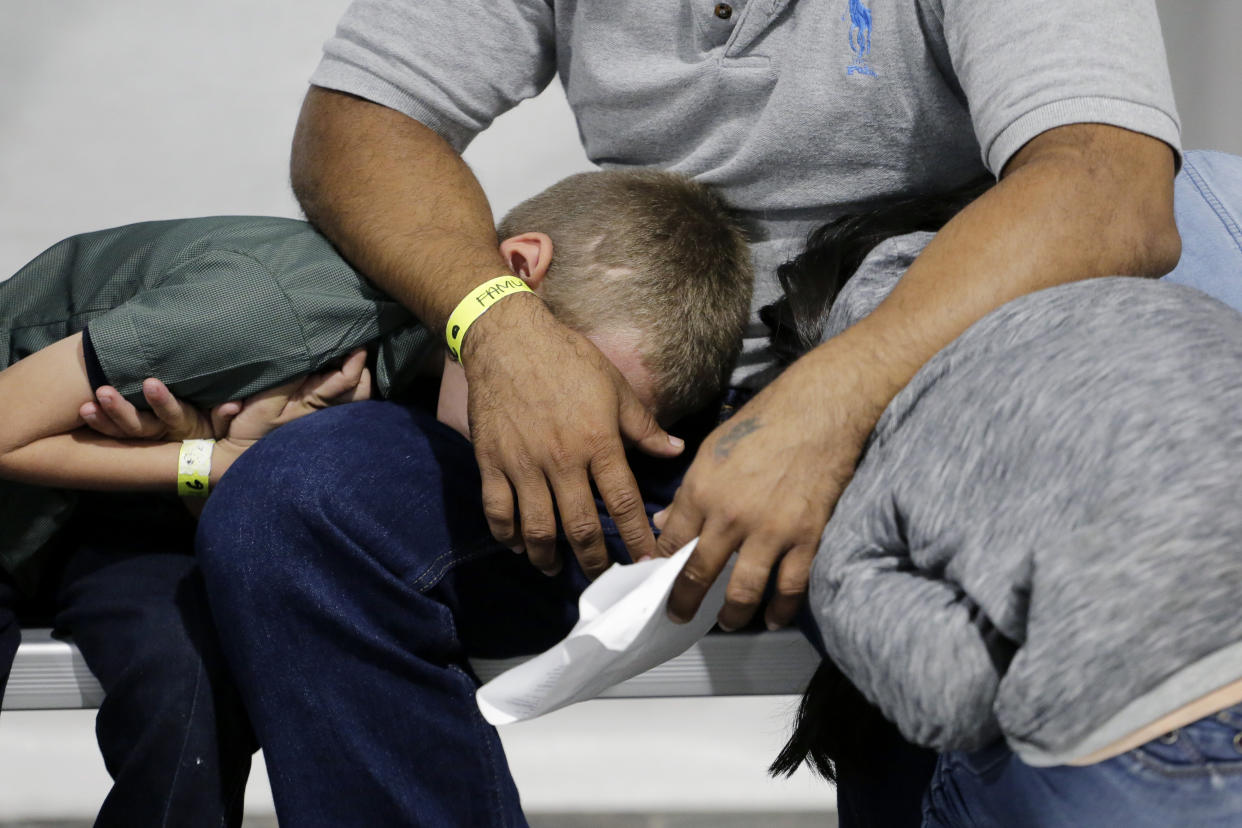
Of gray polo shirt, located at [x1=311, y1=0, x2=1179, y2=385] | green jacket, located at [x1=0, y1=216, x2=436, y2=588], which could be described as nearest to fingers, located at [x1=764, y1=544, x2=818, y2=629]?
gray polo shirt, located at [x1=311, y1=0, x2=1179, y2=385]

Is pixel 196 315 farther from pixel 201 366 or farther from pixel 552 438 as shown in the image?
pixel 552 438

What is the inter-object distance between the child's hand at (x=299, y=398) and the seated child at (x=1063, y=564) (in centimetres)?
58

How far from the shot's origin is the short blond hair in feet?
3.05

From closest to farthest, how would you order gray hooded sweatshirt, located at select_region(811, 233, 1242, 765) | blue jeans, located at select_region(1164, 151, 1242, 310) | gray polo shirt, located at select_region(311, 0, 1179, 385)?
gray hooded sweatshirt, located at select_region(811, 233, 1242, 765) < blue jeans, located at select_region(1164, 151, 1242, 310) < gray polo shirt, located at select_region(311, 0, 1179, 385)

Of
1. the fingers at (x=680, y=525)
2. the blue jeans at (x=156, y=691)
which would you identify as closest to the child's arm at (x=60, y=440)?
the blue jeans at (x=156, y=691)

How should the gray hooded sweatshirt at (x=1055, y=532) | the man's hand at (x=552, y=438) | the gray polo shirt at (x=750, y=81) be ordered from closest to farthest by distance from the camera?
1. the gray hooded sweatshirt at (x=1055, y=532)
2. the man's hand at (x=552, y=438)
3. the gray polo shirt at (x=750, y=81)

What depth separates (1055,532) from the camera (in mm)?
457

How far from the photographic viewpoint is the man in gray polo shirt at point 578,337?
0.67 metres

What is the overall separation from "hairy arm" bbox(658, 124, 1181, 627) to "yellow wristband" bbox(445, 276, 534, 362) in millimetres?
225

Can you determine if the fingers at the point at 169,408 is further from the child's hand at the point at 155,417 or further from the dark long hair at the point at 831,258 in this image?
the dark long hair at the point at 831,258

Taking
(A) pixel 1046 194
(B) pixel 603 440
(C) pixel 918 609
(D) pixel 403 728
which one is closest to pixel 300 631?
(D) pixel 403 728

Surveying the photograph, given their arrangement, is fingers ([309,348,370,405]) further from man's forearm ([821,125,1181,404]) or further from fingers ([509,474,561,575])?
man's forearm ([821,125,1181,404])

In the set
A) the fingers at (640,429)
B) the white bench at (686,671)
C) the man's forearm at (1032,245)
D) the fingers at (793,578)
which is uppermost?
the man's forearm at (1032,245)

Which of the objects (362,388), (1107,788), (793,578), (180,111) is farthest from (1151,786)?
(180,111)
